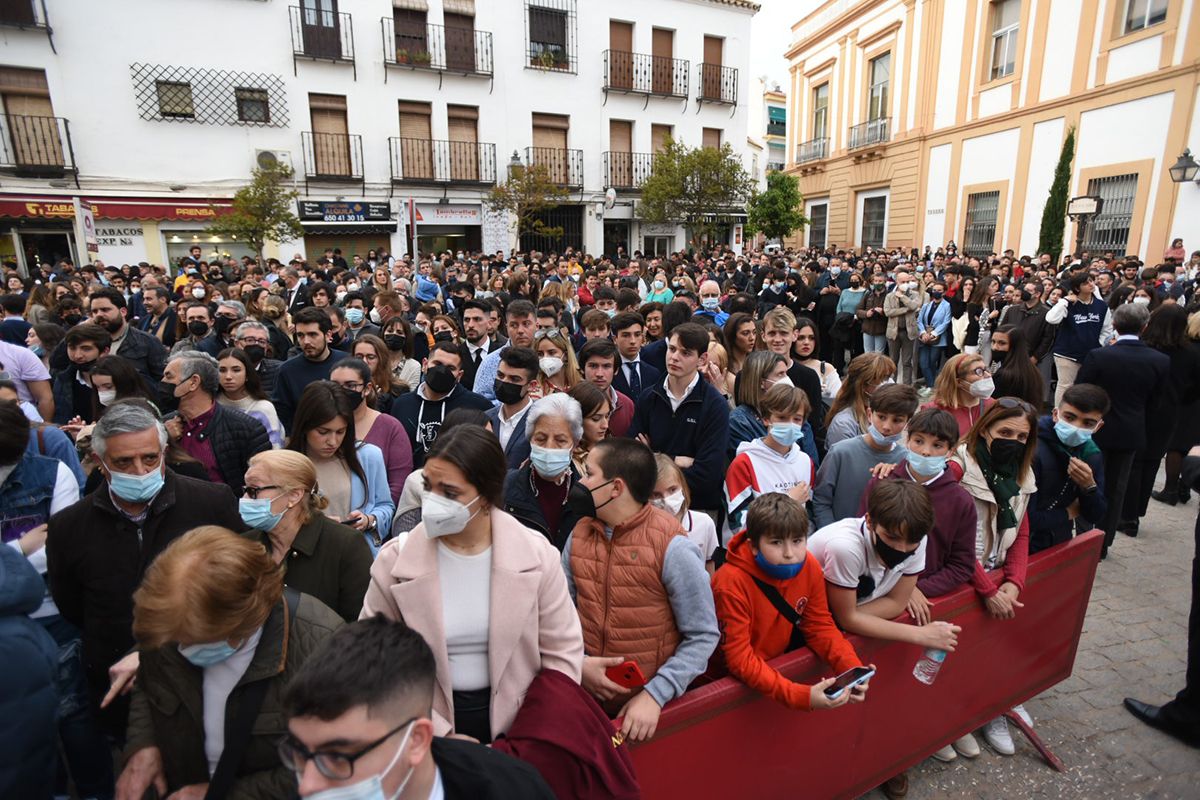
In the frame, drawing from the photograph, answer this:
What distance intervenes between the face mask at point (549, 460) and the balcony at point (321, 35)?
20.2 meters

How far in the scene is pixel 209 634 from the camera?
1725 millimetres

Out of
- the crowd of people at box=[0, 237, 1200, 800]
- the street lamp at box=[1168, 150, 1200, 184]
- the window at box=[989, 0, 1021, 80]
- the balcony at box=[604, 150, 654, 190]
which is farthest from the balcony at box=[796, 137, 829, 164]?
the crowd of people at box=[0, 237, 1200, 800]

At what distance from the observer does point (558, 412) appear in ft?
9.12

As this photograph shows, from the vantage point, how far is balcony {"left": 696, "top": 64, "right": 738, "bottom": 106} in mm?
23922

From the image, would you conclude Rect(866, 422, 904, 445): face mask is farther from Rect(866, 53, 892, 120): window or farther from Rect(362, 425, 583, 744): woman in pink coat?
Rect(866, 53, 892, 120): window

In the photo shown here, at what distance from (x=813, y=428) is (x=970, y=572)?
2006 millimetres

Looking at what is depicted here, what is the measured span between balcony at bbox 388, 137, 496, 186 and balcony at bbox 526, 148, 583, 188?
1.73m

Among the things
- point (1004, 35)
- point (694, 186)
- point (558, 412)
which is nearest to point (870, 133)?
point (1004, 35)

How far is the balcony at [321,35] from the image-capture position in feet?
59.9

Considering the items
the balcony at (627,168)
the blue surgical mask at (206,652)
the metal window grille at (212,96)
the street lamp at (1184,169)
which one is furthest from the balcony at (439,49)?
the blue surgical mask at (206,652)

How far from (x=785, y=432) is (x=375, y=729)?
253cm

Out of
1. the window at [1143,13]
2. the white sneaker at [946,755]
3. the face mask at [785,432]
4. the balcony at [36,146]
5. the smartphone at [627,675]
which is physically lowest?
the white sneaker at [946,755]

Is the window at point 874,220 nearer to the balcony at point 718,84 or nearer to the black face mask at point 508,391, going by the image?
the balcony at point 718,84

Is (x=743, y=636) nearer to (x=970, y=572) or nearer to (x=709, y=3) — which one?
(x=970, y=572)
